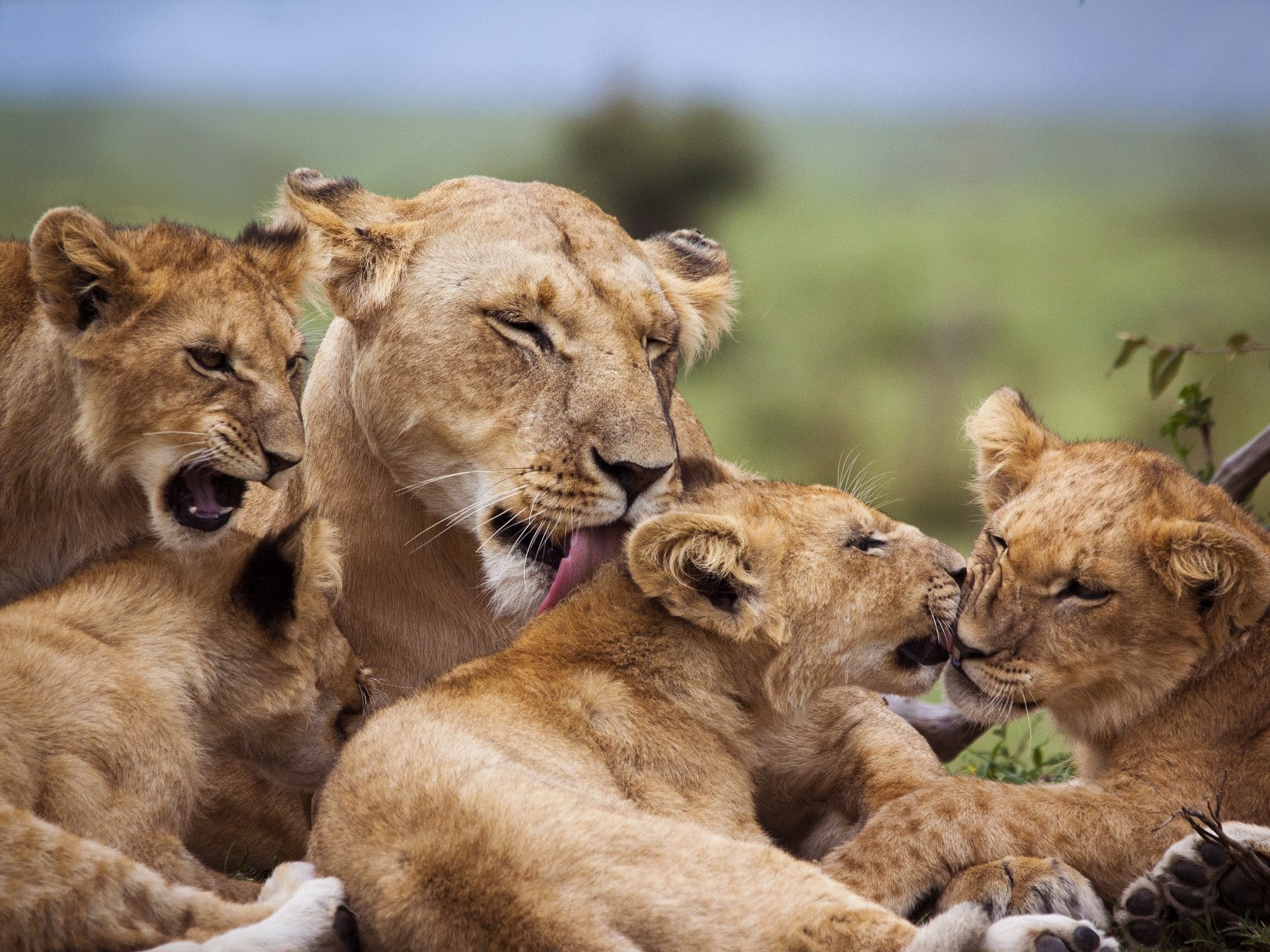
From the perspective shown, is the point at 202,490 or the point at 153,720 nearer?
the point at 153,720

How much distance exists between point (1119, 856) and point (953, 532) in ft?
35.9

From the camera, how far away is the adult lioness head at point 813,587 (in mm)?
3385

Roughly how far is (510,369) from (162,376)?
2.69 ft

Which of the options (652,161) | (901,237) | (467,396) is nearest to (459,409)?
(467,396)

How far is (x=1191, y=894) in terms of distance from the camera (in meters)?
3.21

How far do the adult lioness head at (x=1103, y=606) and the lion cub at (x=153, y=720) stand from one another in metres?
1.61

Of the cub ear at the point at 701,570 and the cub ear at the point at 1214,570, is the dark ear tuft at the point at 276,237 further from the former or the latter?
the cub ear at the point at 1214,570

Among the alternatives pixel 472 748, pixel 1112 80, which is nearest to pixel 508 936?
pixel 472 748

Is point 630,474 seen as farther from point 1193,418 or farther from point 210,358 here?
point 1193,418

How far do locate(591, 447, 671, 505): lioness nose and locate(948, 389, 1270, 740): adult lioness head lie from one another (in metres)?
0.84

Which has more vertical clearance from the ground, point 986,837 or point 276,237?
point 276,237

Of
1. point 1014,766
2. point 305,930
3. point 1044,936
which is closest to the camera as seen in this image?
point 1044,936

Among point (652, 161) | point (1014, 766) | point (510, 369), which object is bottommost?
point (652, 161)

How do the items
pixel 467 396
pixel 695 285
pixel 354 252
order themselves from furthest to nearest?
1. pixel 695 285
2. pixel 354 252
3. pixel 467 396
